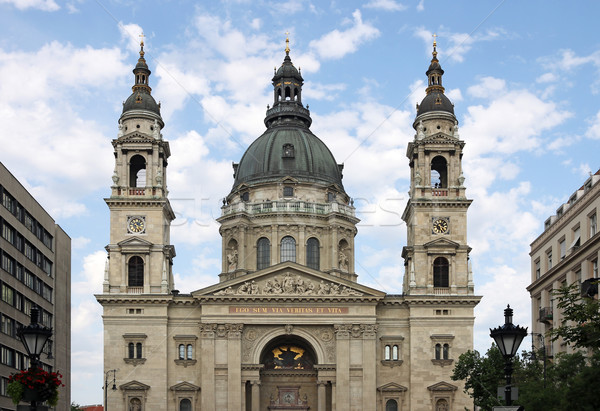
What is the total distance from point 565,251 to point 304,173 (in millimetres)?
38908

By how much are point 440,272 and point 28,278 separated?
36.0 m

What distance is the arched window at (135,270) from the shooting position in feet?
279

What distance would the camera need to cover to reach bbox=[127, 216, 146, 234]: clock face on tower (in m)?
85.4

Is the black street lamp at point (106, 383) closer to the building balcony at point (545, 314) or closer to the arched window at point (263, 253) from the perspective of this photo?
the arched window at point (263, 253)

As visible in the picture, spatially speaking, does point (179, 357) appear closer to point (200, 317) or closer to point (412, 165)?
point (200, 317)

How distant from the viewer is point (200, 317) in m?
83.6

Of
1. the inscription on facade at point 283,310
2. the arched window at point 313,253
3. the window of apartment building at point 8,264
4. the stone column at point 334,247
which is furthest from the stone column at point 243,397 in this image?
the window of apartment building at point 8,264

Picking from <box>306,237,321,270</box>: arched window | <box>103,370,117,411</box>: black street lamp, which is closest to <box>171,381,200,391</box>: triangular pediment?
<box>103,370,117,411</box>: black street lamp

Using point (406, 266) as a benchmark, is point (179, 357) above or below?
below

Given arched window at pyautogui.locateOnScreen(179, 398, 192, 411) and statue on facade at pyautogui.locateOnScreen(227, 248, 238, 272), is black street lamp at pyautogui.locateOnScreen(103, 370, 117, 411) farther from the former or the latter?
statue on facade at pyautogui.locateOnScreen(227, 248, 238, 272)

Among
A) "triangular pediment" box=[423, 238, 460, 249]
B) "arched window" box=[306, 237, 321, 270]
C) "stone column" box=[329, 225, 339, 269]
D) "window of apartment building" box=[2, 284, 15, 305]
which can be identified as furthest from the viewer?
"arched window" box=[306, 237, 321, 270]

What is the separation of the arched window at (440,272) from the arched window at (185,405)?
24289 mm

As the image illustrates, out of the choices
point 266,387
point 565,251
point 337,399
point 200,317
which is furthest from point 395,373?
point 565,251

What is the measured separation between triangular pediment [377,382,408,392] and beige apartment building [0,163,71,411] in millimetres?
28464
